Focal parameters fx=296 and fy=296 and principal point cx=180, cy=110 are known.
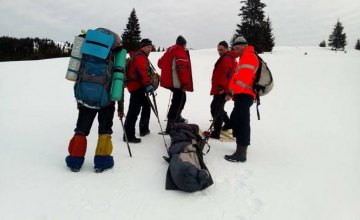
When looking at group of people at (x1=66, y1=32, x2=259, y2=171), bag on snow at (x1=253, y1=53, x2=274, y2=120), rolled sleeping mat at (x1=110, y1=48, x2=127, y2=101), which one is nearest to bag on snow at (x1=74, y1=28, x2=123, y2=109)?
rolled sleeping mat at (x1=110, y1=48, x2=127, y2=101)

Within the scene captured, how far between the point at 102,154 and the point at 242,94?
7.88ft

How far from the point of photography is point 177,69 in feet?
19.2

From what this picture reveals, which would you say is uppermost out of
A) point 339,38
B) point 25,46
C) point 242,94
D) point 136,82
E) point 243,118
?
point 339,38

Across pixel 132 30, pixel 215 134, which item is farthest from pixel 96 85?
pixel 132 30

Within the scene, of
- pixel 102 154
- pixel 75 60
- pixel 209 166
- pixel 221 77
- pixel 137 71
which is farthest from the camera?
pixel 221 77

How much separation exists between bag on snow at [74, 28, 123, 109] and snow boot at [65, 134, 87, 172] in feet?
1.56

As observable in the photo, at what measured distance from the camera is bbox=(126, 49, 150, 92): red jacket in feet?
17.4

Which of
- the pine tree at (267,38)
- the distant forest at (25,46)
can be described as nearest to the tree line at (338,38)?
the pine tree at (267,38)

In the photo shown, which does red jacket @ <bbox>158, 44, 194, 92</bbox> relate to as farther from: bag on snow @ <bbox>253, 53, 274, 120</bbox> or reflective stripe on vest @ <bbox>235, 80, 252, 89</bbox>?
bag on snow @ <bbox>253, 53, 274, 120</bbox>

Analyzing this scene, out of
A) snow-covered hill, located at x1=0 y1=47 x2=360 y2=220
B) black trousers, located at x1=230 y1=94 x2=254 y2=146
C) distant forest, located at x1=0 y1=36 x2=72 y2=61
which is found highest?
distant forest, located at x1=0 y1=36 x2=72 y2=61

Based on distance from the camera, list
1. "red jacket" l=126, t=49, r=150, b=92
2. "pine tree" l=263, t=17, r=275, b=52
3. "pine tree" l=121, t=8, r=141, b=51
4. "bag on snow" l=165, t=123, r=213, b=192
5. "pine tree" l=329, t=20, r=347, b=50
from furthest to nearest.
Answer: "pine tree" l=329, t=20, r=347, b=50, "pine tree" l=121, t=8, r=141, b=51, "pine tree" l=263, t=17, r=275, b=52, "red jacket" l=126, t=49, r=150, b=92, "bag on snow" l=165, t=123, r=213, b=192

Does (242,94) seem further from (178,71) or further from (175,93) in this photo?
(175,93)

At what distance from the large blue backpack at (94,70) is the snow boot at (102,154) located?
478mm

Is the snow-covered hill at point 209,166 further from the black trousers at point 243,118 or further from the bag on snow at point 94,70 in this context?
the bag on snow at point 94,70
